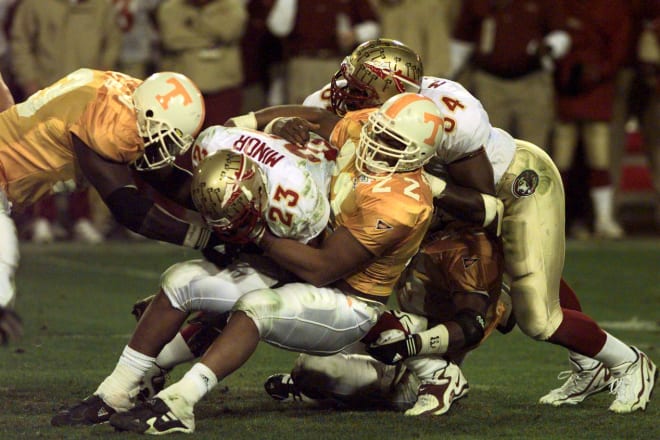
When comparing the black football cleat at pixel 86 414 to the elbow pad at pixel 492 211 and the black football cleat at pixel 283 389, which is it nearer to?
the black football cleat at pixel 283 389

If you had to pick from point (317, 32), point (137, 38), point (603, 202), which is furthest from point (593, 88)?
point (137, 38)

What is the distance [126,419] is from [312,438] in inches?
23.4

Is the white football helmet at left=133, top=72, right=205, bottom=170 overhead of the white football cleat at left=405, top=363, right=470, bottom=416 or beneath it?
overhead

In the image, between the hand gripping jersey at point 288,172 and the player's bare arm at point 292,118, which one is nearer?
the hand gripping jersey at point 288,172

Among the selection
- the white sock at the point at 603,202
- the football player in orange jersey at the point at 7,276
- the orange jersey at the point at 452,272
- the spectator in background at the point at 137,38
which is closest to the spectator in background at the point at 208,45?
the spectator in background at the point at 137,38

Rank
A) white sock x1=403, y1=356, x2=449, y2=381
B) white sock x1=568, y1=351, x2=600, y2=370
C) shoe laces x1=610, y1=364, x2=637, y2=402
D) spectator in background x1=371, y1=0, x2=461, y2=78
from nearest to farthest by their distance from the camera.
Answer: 1. white sock x1=403, y1=356, x2=449, y2=381
2. shoe laces x1=610, y1=364, x2=637, y2=402
3. white sock x1=568, y1=351, x2=600, y2=370
4. spectator in background x1=371, y1=0, x2=461, y2=78

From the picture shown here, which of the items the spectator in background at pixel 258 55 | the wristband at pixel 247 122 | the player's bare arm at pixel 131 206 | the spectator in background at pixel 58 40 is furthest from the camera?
the spectator in background at pixel 258 55

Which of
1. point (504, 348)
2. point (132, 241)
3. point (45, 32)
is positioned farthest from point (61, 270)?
point (504, 348)

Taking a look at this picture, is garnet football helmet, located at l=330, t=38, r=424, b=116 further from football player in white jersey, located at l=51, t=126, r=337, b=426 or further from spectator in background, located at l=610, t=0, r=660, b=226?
spectator in background, located at l=610, t=0, r=660, b=226

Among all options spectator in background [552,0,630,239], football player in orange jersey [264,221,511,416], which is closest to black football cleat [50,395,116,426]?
football player in orange jersey [264,221,511,416]

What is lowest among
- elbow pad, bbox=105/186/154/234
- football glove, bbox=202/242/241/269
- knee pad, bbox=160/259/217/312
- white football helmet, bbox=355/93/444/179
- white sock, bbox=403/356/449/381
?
white sock, bbox=403/356/449/381

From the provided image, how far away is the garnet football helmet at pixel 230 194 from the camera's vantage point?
445 centimetres

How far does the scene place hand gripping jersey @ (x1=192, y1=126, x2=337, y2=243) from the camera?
459 cm

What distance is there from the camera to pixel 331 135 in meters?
5.08
